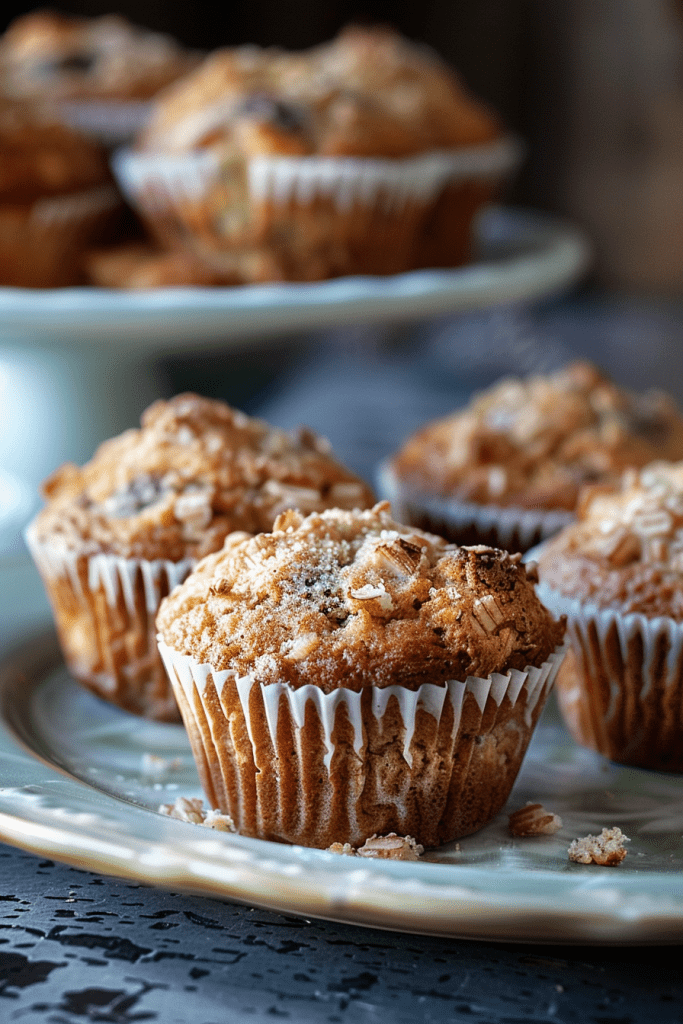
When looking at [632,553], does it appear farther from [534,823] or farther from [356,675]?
[356,675]

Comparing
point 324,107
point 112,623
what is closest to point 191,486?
point 112,623

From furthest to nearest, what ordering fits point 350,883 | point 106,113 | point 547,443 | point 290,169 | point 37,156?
point 106,113, point 37,156, point 290,169, point 547,443, point 350,883

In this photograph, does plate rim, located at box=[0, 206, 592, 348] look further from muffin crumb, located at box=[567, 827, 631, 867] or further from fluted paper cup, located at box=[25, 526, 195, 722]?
muffin crumb, located at box=[567, 827, 631, 867]

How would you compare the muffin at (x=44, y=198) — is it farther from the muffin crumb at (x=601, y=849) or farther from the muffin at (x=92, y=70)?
the muffin crumb at (x=601, y=849)

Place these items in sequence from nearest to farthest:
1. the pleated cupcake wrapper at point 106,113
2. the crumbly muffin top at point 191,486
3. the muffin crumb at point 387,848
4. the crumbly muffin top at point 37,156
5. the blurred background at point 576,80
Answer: the muffin crumb at point 387,848, the crumbly muffin top at point 191,486, the crumbly muffin top at point 37,156, the pleated cupcake wrapper at point 106,113, the blurred background at point 576,80

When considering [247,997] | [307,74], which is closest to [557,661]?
[247,997]

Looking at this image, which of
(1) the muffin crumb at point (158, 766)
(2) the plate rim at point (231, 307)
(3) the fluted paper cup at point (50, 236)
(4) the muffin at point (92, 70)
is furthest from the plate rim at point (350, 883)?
(4) the muffin at point (92, 70)
